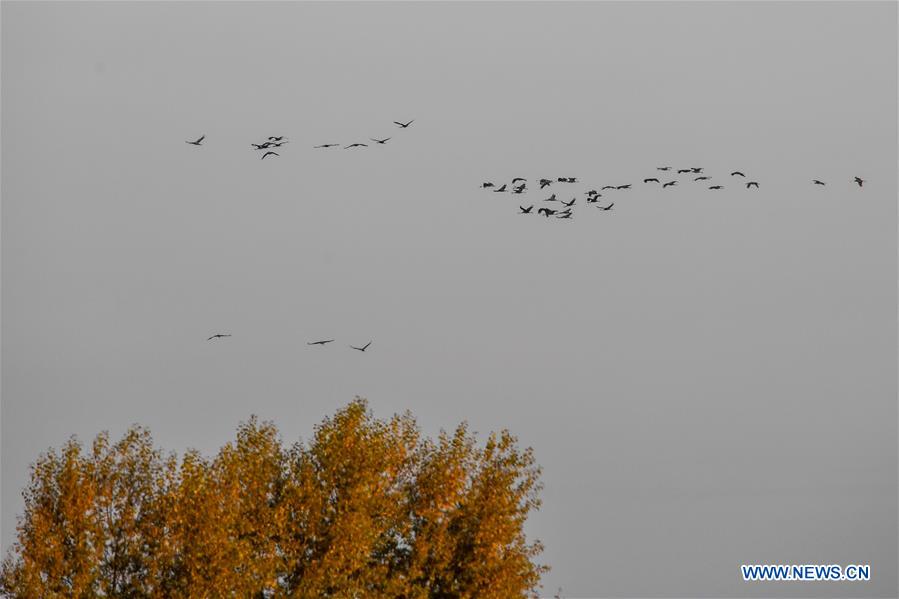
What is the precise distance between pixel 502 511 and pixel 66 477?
1862 cm

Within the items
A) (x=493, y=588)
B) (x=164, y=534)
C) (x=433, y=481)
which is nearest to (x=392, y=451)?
(x=433, y=481)

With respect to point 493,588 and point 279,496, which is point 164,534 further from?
point 493,588

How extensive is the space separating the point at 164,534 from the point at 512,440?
17.9 meters

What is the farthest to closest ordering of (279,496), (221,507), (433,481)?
1. (433,481)
2. (279,496)
3. (221,507)

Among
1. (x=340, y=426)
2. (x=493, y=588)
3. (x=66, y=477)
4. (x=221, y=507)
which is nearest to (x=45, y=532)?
(x=66, y=477)

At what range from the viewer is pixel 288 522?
63.7 m

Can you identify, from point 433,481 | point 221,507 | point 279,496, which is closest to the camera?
point 221,507

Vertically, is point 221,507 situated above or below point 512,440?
below

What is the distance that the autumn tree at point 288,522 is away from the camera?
196 ft

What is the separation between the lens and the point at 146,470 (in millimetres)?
62281

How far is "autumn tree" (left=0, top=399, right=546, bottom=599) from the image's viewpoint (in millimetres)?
59656

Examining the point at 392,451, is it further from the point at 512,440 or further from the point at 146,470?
the point at 146,470

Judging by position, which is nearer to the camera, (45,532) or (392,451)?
(45,532)

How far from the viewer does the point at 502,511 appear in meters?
69.4
